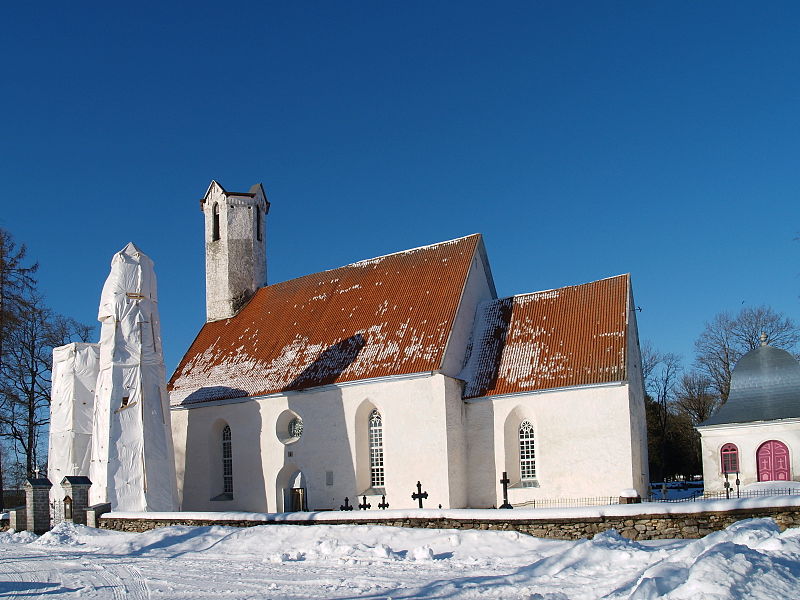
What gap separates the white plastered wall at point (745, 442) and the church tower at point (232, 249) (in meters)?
20.0

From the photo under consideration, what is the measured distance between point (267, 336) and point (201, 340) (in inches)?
174

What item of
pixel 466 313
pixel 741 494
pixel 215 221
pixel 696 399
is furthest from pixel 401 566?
pixel 696 399

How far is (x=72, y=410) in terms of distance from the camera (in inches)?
1166

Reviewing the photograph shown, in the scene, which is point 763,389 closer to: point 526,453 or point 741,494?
point 741,494

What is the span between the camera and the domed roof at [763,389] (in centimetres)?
2586

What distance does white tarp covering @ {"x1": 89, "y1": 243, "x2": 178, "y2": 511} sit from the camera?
24438mm

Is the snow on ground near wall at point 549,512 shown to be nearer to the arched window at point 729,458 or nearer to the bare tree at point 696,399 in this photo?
the arched window at point 729,458

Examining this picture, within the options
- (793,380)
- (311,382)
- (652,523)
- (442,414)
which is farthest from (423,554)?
(793,380)

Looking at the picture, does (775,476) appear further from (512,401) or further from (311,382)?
(311,382)

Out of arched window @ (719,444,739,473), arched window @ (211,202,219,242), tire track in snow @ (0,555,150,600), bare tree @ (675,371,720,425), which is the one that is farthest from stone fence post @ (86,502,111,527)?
bare tree @ (675,371,720,425)

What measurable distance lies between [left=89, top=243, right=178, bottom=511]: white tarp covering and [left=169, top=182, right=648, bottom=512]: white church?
4.00 m

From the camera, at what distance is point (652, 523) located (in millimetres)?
14477

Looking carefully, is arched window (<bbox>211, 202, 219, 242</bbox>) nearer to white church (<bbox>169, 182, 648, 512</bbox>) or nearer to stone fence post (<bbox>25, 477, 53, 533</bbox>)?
white church (<bbox>169, 182, 648, 512</bbox>)

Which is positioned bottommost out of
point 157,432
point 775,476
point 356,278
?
point 775,476
